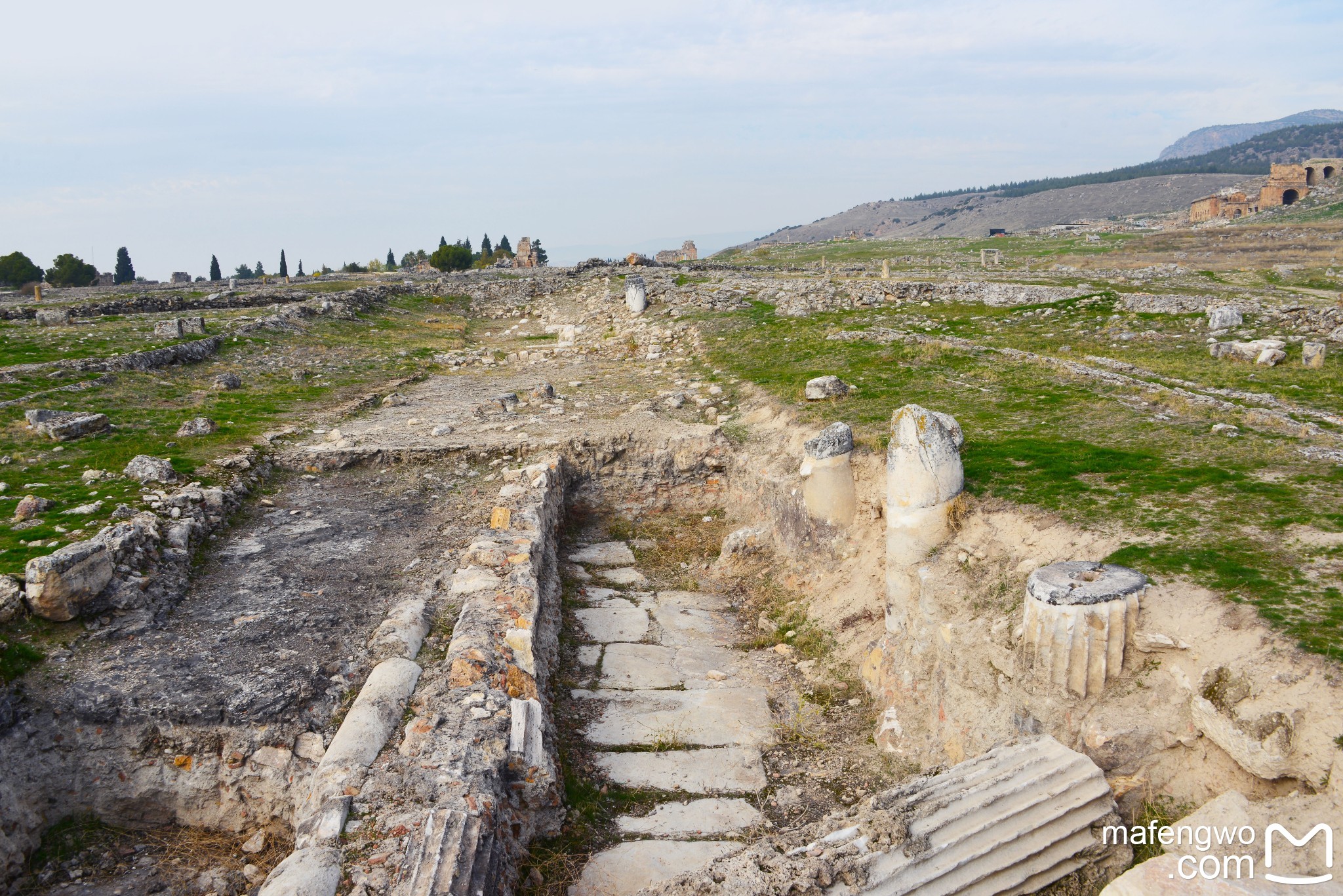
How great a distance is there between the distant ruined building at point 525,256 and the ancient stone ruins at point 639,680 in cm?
2700

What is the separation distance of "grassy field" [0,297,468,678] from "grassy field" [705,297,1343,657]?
22.5 ft

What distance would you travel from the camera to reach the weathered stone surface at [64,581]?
5.00 m

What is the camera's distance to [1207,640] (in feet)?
12.3

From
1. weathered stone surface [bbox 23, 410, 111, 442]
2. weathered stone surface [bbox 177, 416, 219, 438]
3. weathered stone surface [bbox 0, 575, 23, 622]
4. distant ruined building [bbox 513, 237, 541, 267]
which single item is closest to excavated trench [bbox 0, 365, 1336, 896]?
weathered stone surface [bbox 0, 575, 23, 622]

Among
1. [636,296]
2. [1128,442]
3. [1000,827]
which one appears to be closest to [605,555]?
[1128,442]

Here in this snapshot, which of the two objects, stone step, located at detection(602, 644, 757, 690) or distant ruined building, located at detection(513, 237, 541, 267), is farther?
distant ruined building, located at detection(513, 237, 541, 267)

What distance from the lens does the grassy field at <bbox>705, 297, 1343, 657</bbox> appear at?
4.27 meters

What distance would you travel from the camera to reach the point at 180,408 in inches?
420

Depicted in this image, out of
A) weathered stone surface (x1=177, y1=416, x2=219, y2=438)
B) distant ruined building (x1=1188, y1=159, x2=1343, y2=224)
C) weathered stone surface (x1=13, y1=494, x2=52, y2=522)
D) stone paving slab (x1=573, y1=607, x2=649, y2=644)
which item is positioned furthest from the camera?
distant ruined building (x1=1188, y1=159, x2=1343, y2=224)

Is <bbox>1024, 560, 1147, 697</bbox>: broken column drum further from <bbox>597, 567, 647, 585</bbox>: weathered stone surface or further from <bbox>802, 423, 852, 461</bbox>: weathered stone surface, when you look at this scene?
<bbox>597, 567, 647, 585</bbox>: weathered stone surface

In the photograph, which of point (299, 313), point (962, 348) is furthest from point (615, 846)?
point (299, 313)

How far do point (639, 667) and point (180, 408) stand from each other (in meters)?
8.38

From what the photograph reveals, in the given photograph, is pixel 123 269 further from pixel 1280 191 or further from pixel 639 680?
pixel 1280 191

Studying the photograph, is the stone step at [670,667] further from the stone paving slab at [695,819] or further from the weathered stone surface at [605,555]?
the weathered stone surface at [605,555]
